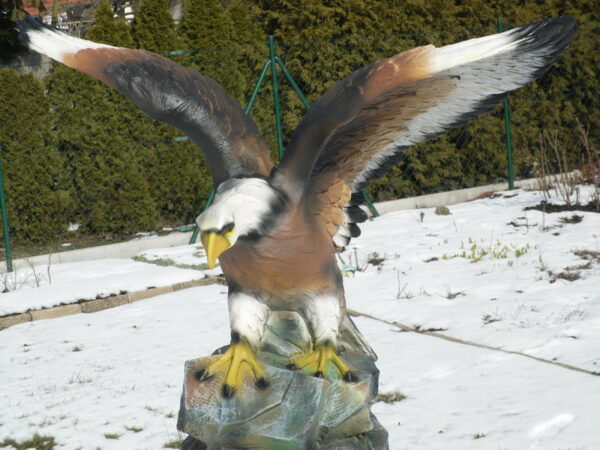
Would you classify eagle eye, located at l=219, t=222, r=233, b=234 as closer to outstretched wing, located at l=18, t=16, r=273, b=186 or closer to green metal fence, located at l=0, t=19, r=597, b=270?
outstretched wing, located at l=18, t=16, r=273, b=186

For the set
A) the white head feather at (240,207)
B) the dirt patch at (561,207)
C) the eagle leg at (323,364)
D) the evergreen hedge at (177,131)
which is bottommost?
the eagle leg at (323,364)

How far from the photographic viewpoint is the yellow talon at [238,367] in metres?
2.41

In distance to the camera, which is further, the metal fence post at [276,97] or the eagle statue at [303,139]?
the metal fence post at [276,97]

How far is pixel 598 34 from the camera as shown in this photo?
10.2 metres

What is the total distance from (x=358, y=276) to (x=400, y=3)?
14.5 ft

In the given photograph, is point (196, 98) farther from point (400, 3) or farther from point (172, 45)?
point (400, 3)

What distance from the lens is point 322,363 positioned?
95.7 inches

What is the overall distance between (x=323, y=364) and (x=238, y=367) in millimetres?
261

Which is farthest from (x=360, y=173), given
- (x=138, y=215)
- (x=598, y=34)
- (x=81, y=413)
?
(x=598, y=34)

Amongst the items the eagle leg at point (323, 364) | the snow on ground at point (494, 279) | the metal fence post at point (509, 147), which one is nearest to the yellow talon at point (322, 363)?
the eagle leg at point (323, 364)

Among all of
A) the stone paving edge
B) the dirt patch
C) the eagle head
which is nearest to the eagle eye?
the eagle head

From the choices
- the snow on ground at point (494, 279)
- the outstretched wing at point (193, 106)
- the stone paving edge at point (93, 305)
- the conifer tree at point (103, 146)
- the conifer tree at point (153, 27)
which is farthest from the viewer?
the conifer tree at point (153, 27)

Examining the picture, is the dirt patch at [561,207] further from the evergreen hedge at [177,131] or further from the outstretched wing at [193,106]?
the outstretched wing at [193,106]

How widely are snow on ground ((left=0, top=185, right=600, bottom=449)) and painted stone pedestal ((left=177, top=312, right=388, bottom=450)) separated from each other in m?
0.83
